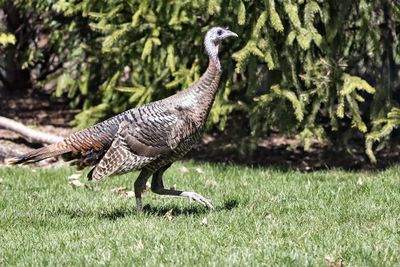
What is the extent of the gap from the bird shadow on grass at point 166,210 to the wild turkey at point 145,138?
11cm

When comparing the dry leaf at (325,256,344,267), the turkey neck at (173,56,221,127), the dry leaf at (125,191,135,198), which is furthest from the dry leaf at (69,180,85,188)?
the dry leaf at (325,256,344,267)

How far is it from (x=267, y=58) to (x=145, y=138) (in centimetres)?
257

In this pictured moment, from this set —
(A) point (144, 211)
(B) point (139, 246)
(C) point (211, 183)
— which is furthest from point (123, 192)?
(B) point (139, 246)

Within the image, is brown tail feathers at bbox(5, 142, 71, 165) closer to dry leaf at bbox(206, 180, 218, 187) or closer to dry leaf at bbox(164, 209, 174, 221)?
dry leaf at bbox(164, 209, 174, 221)

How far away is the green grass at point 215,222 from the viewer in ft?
16.9

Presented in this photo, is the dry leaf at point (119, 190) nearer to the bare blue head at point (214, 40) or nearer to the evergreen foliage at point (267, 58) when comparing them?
the evergreen foliage at point (267, 58)

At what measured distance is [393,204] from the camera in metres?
6.73

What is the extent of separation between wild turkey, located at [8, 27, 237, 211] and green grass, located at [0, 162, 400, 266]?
450 millimetres

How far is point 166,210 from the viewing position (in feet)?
22.7

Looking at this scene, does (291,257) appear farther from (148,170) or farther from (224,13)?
(224,13)

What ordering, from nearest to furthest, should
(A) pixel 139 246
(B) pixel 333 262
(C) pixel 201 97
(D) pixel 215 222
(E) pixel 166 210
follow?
(B) pixel 333 262 → (A) pixel 139 246 → (D) pixel 215 222 → (C) pixel 201 97 → (E) pixel 166 210

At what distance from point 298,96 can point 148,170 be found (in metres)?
2.87

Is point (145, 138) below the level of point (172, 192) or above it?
above

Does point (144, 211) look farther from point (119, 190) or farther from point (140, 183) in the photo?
point (119, 190)
